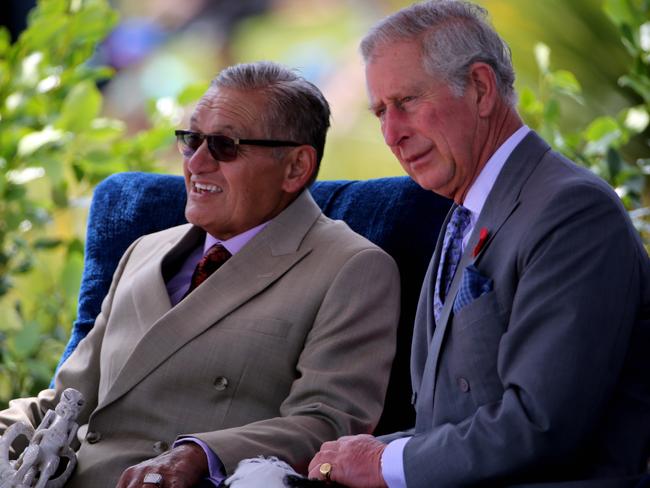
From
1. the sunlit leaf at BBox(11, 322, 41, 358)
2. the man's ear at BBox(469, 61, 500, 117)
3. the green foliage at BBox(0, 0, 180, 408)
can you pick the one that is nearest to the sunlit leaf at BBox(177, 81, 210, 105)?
the green foliage at BBox(0, 0, 180, 408)

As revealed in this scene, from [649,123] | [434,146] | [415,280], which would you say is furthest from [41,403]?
[649,123]

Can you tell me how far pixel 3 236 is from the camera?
3836mm

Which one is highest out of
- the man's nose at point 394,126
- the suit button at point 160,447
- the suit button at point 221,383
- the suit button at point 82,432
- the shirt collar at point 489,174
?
the man's nose at point 394,126

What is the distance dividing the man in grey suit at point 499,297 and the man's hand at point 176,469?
0.93ft

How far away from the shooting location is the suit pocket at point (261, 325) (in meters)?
2.30

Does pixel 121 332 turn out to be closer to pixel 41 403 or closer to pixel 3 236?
pixel 41 403

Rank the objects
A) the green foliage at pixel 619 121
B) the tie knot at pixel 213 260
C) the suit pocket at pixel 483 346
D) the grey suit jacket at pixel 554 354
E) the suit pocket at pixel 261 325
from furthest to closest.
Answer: the green foliage at pixel 619 121 → the tie knot at pixel 213 260 → the suit pocket at pixel 261 325 → the suit pocket at pixel 483 346 → the grey suit jacket at pixel 554 354

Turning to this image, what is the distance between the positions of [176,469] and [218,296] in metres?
0.51

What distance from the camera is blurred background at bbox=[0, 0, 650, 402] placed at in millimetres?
3324

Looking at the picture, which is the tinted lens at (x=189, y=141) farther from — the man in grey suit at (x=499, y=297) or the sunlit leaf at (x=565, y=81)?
the sunlit leaf at (x=565, y=81)

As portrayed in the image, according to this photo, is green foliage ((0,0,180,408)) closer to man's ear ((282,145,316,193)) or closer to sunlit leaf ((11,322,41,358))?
sunlit leaf ((11,322,41,358))

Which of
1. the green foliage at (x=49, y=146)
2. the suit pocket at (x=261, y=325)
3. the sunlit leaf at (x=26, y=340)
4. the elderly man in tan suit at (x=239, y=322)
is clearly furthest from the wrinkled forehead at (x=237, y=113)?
the sunlit leaf at (x=26, y=340)

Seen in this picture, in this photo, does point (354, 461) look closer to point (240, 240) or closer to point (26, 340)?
point (240, 240)

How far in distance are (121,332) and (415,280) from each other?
694 millimetres
